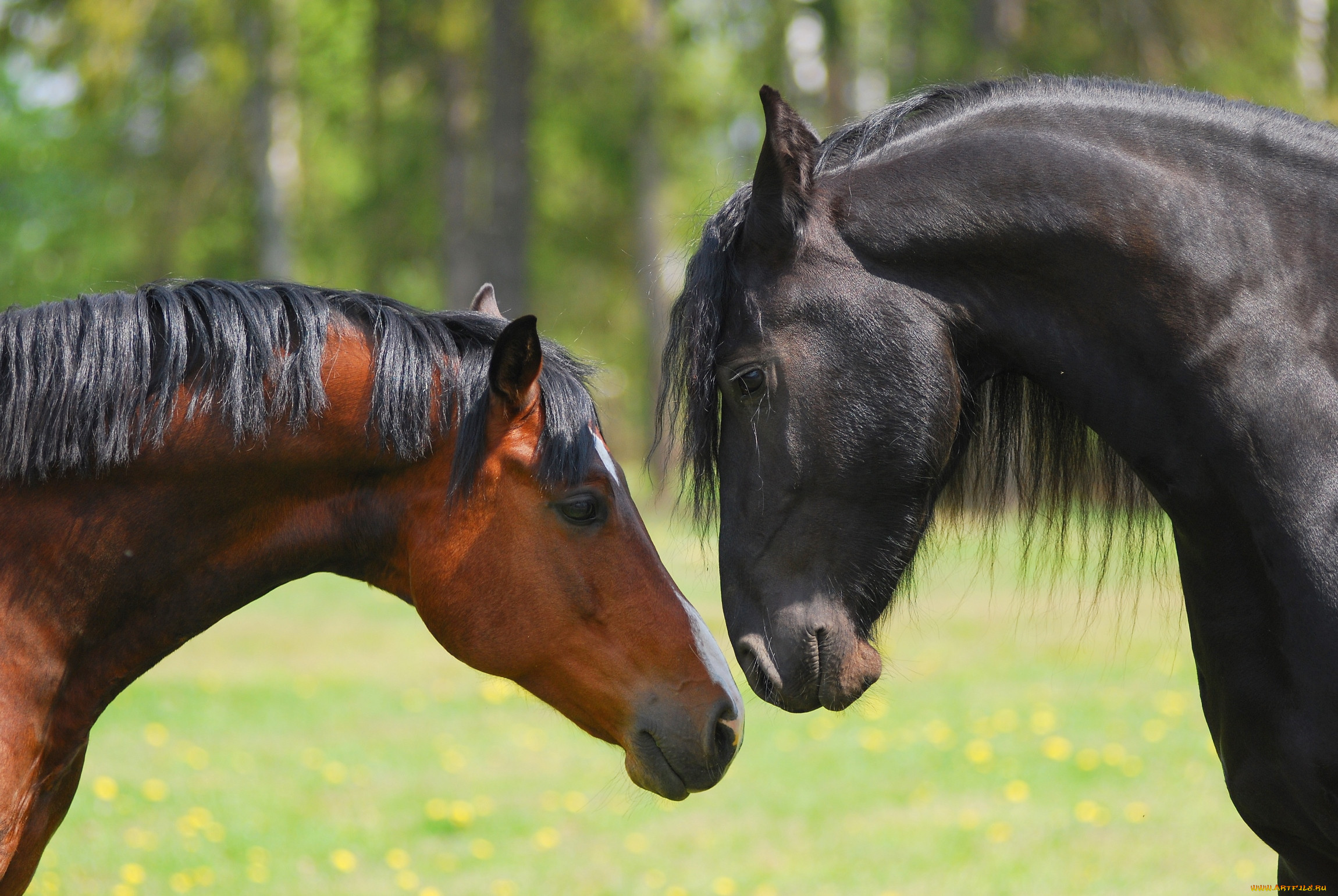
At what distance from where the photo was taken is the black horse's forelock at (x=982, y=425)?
2525 mm

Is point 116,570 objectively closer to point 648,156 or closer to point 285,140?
point 648,156

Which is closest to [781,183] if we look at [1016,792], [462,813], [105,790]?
[462,813]

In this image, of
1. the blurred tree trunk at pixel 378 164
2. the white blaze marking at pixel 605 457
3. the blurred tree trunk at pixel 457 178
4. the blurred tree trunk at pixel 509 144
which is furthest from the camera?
the blurred tree trunk at pixel 457 178

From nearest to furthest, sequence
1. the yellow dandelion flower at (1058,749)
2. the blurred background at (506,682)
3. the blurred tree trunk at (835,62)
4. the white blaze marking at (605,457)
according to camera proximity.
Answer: the white blaze marking at (605,457)
the blurred background at (506,682)
the yellow dandelion flower at (1058,749)
the blurred tree trunk at (835,62)

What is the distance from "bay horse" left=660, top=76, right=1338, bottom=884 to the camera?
2219 mm

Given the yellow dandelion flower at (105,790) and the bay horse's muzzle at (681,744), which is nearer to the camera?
the bay horse's muzzle at (681,744)

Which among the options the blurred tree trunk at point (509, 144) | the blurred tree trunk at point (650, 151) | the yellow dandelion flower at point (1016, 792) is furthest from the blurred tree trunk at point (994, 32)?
the yellow dandelion flower at point (1016, 792)

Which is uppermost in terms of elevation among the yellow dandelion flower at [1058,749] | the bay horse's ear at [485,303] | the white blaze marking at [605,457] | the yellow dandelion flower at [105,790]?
the white blaze marking at [605,457]

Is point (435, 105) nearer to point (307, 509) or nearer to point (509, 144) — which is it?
point (509, 144)

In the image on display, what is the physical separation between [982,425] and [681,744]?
40.8 inches

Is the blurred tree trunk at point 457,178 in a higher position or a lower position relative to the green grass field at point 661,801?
lower

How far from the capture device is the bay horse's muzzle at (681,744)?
8.93 ft

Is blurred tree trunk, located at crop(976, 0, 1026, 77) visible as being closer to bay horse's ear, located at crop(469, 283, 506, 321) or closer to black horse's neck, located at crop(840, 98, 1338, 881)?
bay horse's ear, located at crop(469, 283, 506, 321)

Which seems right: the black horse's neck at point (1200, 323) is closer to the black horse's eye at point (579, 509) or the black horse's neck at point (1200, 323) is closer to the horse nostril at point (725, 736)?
the black horse's eye at point (579, 509)
